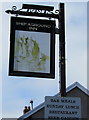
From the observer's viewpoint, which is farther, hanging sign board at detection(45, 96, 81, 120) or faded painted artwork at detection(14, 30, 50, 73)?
faded painted artwork at detection(14, 30, 50, 73)

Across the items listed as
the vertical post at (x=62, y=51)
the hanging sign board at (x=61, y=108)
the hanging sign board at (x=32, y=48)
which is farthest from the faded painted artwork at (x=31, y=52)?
the hanging sign board at (x=61, y=108)

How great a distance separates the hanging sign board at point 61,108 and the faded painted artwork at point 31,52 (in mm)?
1075

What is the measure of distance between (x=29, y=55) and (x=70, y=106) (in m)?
1.61

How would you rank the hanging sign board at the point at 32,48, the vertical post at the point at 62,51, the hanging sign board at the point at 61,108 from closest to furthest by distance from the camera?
the hanging sign board at the point at 61,108 < the vertical post at the point at 62,51 < the hanging sign board at the point at 32,48

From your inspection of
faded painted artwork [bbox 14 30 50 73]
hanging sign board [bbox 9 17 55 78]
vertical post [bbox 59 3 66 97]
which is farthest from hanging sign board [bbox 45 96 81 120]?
faded painted artwork [bbox 14 30 50 73]

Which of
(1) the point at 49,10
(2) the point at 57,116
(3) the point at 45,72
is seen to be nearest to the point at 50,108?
(2) the point at 57,116

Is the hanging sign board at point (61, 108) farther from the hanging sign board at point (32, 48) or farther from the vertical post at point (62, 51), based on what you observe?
the hanging sign board at point (32, 48)

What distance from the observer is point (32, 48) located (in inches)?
320

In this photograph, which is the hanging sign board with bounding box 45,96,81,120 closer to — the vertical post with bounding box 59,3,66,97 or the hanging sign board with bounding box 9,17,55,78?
the vertical post with bounding box 59,3,66,97

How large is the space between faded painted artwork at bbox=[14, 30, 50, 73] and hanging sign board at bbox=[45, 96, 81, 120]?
42.3 inches

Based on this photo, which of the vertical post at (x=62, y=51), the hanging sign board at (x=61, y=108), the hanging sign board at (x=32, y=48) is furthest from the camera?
the hanging sign board at (x=32, y=48)

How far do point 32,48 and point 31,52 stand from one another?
102mm

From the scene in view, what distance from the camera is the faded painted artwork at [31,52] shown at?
26.6 ft

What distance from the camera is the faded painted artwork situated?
8.11m
